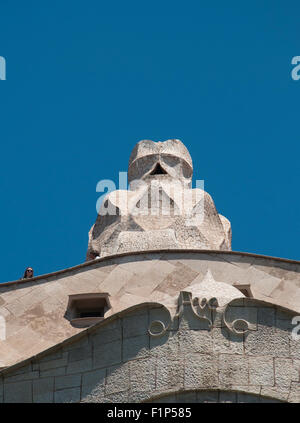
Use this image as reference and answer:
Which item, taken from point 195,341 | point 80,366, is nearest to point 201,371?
point 195,341

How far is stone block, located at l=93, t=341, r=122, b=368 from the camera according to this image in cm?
1742

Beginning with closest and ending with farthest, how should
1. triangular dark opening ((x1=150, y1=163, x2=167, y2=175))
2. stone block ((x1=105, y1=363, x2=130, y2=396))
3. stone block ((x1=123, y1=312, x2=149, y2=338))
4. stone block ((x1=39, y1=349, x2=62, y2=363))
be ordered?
1. stone block ((x1=105, y1=363, x2=130, y2=396))
2. stone block ((x1=123, y1=312, x2=149, y2=338))
3. stone block ((x1=39, y1=349, x2=62, y2=363))
4. triangular dark opening ((x1=150, y1=163, x2=167, y2=175))

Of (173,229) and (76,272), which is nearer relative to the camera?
(76,272)

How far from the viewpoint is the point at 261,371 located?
1703 cm

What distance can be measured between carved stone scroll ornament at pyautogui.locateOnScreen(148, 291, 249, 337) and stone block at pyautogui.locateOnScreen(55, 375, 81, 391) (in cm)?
120

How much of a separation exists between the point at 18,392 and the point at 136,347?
70.0 inches

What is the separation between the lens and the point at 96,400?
56.1 feet

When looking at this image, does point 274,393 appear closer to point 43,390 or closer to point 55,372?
point 55,372

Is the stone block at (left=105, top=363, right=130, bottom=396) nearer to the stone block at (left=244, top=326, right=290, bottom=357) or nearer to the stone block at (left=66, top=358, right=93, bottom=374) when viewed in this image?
the stone block at (left=66, top=358, right=93, bottom=374)

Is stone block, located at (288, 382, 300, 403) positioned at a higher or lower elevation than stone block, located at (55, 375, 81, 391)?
lower

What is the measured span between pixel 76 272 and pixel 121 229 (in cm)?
332

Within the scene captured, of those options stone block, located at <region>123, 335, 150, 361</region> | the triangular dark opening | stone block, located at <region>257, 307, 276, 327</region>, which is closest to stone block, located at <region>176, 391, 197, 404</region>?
stone block, located at <region>123, 335, 150, 361</region>

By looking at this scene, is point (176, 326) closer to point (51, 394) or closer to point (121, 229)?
point (51, 394)
